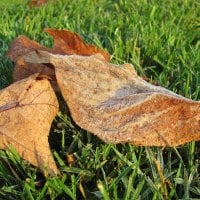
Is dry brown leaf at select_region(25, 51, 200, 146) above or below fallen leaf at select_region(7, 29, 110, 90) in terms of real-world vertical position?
below

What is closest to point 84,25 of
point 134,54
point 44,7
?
point 44,7

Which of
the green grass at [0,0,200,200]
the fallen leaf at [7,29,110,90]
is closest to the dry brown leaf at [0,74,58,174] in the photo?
the green grass at [0,0,200,200]

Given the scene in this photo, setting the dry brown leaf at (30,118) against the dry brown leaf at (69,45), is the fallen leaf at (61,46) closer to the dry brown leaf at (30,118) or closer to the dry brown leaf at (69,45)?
the dry brown leaf at (69,45)

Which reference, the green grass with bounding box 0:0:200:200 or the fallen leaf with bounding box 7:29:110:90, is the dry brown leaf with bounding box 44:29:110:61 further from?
the green grass with bounding box 0:0:200:200

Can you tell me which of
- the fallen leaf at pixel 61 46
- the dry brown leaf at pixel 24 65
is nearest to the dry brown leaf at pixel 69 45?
the fallen leaf at pixel 61 46

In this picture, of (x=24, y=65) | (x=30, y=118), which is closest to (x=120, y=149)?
(x=30, y=118)

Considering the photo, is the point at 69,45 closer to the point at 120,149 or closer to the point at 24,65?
the point at 24,65

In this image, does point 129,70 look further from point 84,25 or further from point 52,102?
point 84,25
